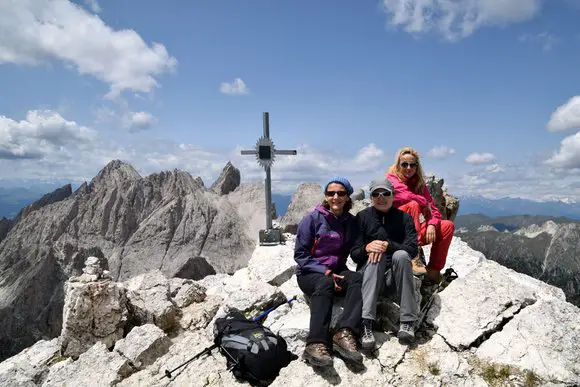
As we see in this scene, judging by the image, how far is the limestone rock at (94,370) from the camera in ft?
24.7

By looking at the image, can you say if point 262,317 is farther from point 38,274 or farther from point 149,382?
point 38,274

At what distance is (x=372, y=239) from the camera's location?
6.70 metres

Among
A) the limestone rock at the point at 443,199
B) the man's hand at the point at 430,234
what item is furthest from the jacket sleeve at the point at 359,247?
the limestone rock at the point at 443,199

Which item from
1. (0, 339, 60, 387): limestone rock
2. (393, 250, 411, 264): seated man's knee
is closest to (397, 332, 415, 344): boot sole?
(393, 250, 411, 264): seated man's knee

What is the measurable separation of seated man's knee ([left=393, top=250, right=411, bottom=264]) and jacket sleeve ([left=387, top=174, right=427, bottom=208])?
1377 millimetres

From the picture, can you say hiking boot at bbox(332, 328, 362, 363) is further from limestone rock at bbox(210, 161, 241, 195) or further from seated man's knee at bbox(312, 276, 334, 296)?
limestone rock at bbox(210, 161, 241, 195)

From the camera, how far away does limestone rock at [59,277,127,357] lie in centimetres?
905

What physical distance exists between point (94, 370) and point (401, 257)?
7.16 meters

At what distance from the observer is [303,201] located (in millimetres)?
35844

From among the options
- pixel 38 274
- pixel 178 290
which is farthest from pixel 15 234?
pixel 178 290

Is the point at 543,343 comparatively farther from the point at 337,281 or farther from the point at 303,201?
the point at 303,201

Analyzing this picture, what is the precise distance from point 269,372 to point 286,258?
597 cm

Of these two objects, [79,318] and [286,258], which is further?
[286,258]

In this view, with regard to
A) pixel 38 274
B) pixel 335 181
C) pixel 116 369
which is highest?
pixel 335 181
